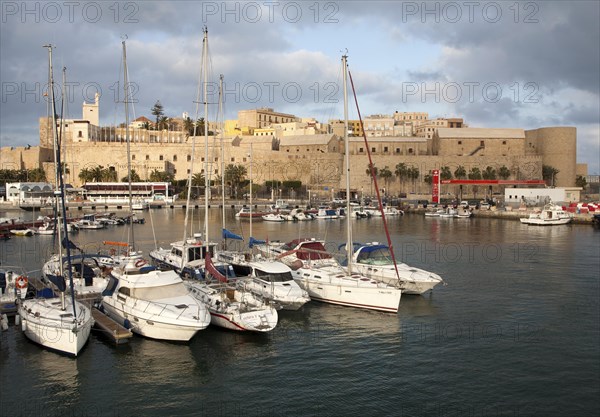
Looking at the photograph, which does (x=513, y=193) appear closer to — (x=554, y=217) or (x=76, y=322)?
(x=554, y=217)

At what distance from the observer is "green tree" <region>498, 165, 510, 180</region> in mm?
95000

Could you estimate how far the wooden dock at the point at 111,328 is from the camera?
54.0ft

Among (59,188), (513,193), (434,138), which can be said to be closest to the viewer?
(59,188)

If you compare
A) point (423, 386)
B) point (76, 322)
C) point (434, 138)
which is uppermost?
point (434, 138)

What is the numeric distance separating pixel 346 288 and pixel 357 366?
17.8ft

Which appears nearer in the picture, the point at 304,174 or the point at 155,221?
the point at 155,221

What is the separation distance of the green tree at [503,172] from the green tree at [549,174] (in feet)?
20.4

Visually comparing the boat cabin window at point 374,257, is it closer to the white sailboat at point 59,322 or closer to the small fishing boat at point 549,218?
the white sailboat at point 59,322

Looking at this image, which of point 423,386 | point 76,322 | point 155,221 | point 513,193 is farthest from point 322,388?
point 513,193

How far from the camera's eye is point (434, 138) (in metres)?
102

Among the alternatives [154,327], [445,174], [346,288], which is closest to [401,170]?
[445,174]

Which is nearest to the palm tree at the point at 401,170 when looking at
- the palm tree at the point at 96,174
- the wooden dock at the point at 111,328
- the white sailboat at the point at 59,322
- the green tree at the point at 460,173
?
the green tree at the point at 460,173

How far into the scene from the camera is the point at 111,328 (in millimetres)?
16891

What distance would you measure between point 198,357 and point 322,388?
3.98m
